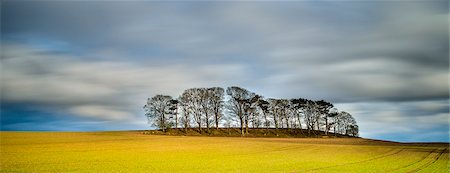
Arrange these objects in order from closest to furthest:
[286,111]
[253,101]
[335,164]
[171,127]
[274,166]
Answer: [274,166] < [335,164] < [171,127] < [253,101] < [286,111]

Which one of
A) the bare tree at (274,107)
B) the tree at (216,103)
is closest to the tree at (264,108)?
the bare tree at (274,107)

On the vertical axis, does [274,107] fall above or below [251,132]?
above

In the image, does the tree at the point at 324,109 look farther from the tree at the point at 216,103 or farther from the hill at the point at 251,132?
the tree at the point at 216,103

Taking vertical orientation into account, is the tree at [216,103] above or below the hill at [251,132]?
above

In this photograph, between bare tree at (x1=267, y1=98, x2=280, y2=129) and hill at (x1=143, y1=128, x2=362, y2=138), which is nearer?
hill at (x1=143, y1=128, x2=362, y2=138)

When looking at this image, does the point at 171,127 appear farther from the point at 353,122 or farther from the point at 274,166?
the point at 274,166

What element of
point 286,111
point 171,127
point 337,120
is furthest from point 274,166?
point 337,120

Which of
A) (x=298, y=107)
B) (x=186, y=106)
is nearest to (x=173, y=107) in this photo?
(x=186, y=106)

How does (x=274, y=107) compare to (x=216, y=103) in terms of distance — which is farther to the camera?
(x=274, y=107)

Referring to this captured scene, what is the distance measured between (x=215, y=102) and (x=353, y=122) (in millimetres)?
51071

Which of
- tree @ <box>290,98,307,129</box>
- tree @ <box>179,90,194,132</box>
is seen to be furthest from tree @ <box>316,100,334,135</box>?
tree @ <box>179,90,194,132</box>

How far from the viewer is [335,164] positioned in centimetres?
4319

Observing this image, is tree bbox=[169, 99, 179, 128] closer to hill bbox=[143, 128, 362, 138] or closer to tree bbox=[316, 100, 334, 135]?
hill bbox=[143, 128, 362, 138]

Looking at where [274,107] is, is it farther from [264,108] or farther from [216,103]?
[216,103]
